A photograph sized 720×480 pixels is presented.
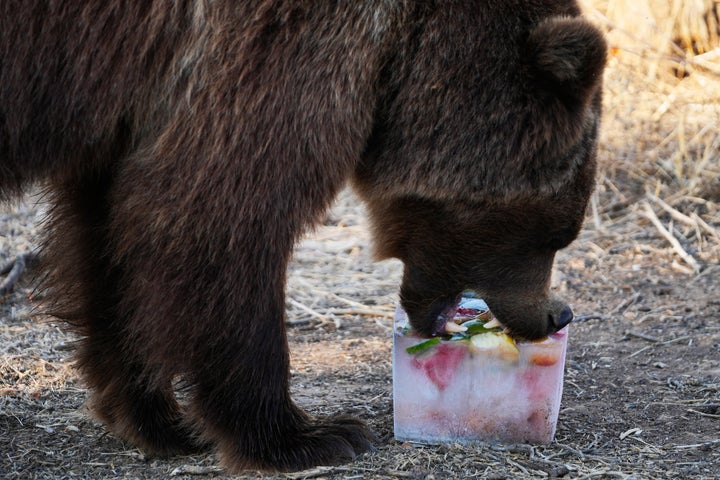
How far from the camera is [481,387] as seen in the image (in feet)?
13.5

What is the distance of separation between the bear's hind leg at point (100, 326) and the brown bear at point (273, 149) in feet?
0.34

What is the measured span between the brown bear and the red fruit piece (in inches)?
5.0

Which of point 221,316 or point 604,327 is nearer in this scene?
point 221,316

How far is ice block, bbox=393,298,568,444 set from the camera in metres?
4.09

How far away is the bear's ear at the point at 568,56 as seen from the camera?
140 inches

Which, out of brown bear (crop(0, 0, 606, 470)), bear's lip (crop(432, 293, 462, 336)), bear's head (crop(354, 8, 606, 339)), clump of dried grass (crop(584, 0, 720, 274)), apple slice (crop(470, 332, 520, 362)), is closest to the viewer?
brown bear (crop(0, 0, 606, 470))

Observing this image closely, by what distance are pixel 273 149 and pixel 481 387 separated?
4.23 feet

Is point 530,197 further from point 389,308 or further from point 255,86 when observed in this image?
point 389,308

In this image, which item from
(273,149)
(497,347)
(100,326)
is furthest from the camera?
(100,326)

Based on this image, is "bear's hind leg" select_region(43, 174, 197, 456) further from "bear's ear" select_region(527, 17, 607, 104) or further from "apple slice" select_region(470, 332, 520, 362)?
"bear's ear" select_region(527, 17, 607, 104)

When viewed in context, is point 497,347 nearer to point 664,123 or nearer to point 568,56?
point 568,56

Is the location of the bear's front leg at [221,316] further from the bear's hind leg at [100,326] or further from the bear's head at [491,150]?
the bear's head at [491,150]

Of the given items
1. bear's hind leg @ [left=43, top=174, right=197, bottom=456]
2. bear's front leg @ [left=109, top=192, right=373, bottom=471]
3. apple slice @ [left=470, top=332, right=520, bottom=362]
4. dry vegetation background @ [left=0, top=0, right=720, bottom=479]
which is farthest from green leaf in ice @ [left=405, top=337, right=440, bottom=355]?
bear's hind leg @ [left=43, top=174, right=197, bottom=456]

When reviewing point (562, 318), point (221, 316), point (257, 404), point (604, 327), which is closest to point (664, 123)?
point (604, 327)
